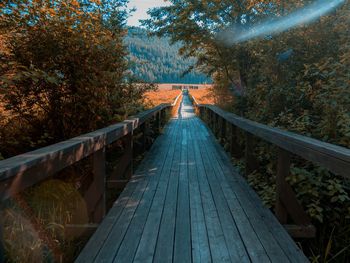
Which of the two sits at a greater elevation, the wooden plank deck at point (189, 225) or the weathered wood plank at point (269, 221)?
the wooden plank deck at point (189, 225)

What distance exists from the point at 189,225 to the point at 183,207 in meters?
0.46

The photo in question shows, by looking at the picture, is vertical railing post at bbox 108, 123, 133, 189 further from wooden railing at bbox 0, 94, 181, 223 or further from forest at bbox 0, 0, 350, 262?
forest at bbox 0, 0, 350, 262

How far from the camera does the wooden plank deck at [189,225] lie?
220cm

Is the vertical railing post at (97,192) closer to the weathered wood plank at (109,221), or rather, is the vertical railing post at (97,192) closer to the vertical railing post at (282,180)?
the weathered wood plank at (109,221)

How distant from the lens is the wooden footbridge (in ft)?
6.26

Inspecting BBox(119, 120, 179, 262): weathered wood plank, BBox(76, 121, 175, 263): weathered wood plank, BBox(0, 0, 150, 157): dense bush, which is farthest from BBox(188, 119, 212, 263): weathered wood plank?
BBox(0, 0, 150, 157): dense bush

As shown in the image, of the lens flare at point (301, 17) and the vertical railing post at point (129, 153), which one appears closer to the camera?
the vertical railing post at point (129, 153)

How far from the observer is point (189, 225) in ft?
8.80

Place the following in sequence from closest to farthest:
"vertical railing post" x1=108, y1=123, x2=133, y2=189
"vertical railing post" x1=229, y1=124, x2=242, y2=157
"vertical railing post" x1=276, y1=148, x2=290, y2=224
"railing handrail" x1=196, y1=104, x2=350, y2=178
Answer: "railing handrail" x1=196, y1=104, x2=350, y2=178 → "vertical railing post" x1=276, y1=148, x2=290, y2=224 → "vertical railing post" x1=108, y1=123, x2=133, y2=189 → "vertical railing post" x1=229, y1=124, x2=242, y2=157

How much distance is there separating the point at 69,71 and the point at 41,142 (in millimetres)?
1103

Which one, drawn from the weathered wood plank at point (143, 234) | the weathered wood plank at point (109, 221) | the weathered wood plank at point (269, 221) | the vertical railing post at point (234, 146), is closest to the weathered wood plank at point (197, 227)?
the weathered wood plank at point (143, 234)

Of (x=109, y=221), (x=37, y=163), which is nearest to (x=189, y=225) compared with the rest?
(x=109, y=221)

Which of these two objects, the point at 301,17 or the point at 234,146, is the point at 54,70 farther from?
the point at 301,17

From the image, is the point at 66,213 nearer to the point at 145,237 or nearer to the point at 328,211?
the point at 145,237
